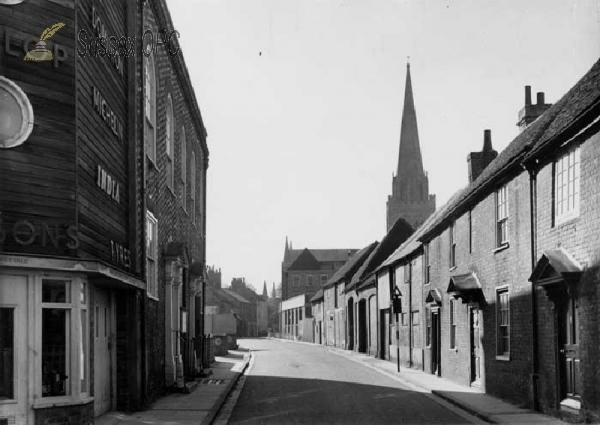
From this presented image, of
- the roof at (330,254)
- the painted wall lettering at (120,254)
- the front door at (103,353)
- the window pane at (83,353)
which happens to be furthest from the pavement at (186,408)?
the roof at (330,254)

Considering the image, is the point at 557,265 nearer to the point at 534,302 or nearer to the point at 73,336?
the point at 534,302

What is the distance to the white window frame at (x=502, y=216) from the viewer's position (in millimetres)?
18708

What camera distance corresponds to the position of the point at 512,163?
56.8 feet

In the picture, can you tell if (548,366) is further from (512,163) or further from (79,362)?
(79,362)

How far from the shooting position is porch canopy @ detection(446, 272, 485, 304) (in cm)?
2073

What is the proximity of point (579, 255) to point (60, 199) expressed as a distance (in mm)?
8481

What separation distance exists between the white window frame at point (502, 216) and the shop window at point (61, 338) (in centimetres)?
1081

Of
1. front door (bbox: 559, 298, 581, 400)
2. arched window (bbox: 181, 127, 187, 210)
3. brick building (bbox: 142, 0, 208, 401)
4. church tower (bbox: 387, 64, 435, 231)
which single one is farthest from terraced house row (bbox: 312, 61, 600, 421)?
church tower (bbox: 387, 64, 435, 231)

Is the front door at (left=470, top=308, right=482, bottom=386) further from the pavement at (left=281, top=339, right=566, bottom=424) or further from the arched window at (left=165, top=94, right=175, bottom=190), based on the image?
the arched window at (left=165, top=94, right=175, bottom=190)

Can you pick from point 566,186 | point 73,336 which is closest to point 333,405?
point 566,186

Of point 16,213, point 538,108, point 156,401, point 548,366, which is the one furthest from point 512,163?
point 16,213

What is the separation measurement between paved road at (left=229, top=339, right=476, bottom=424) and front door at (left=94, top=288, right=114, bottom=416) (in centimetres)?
240

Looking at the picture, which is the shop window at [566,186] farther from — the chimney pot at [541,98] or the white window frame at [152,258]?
the chimney pot at [541,98]

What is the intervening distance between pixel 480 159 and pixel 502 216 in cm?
737
